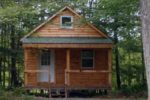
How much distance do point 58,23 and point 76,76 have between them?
361 cm

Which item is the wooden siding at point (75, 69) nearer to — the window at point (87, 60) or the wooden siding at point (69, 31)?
the window at point (87, 60)

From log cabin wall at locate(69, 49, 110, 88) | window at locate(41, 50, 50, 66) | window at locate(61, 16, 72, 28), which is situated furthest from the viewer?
window at locate(41, 50, 50, 66)

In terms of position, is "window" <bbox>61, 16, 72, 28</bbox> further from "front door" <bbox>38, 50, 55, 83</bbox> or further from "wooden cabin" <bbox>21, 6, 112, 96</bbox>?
"front door" <bbox>38, 50, 55, 83</bbox>

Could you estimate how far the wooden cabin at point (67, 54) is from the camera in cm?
2678

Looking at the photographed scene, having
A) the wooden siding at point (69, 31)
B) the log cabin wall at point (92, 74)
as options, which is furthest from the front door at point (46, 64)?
the wooden siding at point (69, 31)

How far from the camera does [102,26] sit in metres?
29.3

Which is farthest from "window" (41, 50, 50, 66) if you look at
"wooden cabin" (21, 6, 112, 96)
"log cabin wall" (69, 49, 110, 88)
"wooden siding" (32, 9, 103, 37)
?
"log cabin wall" (69, 49, 110, 88)

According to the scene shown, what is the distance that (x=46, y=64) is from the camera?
2830cm

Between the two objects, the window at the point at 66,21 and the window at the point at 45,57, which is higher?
the window at the point at 66,21

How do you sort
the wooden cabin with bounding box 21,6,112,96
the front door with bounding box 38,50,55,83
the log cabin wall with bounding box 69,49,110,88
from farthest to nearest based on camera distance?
the front door with bounding box 38,50,55,83 → the log cabin wall with bounding box 69,49,110,88 → the wooden cabin with bounding box 21,6,112,96

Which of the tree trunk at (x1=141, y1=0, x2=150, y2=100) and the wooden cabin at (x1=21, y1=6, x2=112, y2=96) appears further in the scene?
the wooden cabin at (x1=21, y1=6, x2=112, y2=96)

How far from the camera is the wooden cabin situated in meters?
26.8

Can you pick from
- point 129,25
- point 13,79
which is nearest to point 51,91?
point 129,25

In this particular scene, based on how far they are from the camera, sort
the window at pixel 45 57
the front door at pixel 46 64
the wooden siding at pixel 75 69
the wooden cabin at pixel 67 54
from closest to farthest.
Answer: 1. the wooden cabin at pixel 67 54
2. the wooden siding at pixel 75 69
3. the front door at pixel 46 64
4. the window at pixel 45 57
